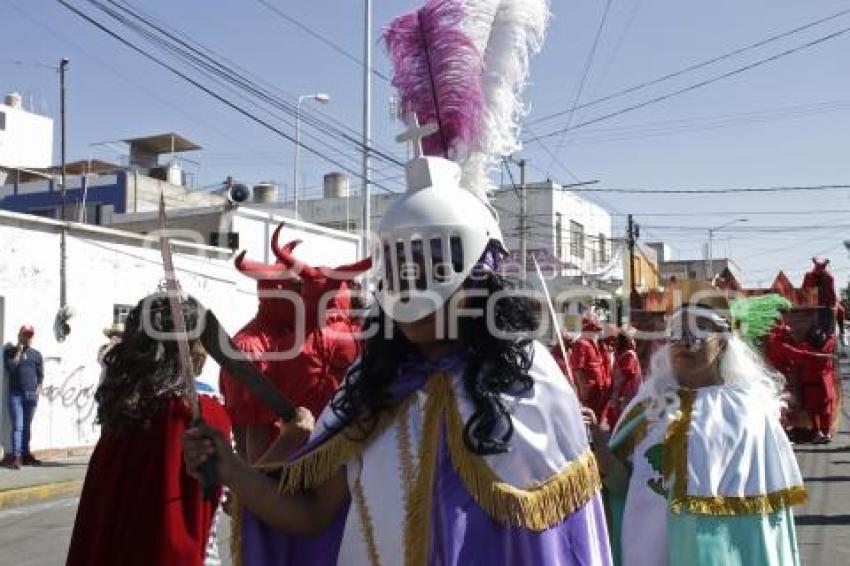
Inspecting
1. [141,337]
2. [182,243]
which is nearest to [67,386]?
[182,243]

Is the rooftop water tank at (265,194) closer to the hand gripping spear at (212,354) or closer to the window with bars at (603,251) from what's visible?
the window with bars at (603,251)

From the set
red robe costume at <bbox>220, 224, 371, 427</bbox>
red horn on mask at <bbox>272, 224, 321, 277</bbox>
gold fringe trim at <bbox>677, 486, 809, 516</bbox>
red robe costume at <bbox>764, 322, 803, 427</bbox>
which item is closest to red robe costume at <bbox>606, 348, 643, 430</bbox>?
red robe costume at <bbox>764, 322, 803, 427</bbox>

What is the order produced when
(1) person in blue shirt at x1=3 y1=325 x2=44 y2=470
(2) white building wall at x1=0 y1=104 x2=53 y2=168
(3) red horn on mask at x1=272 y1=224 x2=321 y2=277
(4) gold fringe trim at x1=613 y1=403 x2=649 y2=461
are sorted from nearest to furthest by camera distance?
(4) gold fringe trim at x1=613 y1=403 x2=649 y2=461 < (3) red horn on mask at x1=272 y1=224 x2=321 y2=277 < (1) person in blue shirt at x1=3 y1=325 x2=44 y2=470 < (2) white building wall at x1=0 y1=104 x2=53 y2=168

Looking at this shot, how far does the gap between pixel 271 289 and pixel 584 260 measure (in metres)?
43.2

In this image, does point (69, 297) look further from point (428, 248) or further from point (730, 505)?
point (428, 248)

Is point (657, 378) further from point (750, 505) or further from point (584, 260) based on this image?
point (584, 260)

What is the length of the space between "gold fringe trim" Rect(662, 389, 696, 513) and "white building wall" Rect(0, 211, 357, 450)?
33.1 ft

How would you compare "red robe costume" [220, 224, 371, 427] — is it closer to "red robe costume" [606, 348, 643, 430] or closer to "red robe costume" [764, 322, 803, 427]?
"red robe costume" [606, 348, 643, 430]

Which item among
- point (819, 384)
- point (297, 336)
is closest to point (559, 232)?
point (819, 384)

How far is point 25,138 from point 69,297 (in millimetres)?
44064

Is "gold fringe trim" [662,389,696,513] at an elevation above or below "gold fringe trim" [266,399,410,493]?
below

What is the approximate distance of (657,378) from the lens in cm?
436

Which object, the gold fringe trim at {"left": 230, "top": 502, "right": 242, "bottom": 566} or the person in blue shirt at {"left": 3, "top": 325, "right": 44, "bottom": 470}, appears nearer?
the gold fringe trim at {"left": 230, "top": 502, "right": 242, "bottom": 566}

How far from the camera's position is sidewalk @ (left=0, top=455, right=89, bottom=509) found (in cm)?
1102
